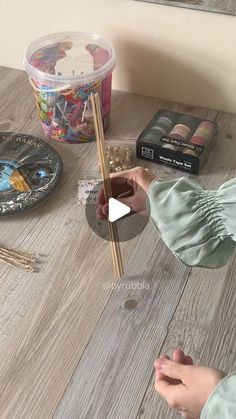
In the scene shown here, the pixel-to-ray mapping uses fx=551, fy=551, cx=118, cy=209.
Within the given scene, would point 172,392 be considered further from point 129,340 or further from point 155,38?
point 155,38

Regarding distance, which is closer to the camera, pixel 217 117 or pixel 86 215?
pixel 86 215

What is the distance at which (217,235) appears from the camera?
25.5 inches

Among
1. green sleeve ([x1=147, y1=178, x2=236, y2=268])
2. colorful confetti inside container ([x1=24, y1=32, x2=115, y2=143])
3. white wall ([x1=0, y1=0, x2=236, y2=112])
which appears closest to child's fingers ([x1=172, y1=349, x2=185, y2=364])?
green sleeve ([x1=147, y1=178, x2=236, y2=268])

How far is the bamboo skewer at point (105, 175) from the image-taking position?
2.31ft

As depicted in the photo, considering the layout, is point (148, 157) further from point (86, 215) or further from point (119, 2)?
point (119, 2)

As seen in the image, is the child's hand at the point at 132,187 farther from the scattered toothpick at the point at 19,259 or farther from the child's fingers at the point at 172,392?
the child's fingers at the point at 172,392

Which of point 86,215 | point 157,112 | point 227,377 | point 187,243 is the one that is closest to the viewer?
point 227,377

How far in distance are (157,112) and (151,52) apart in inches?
5.0

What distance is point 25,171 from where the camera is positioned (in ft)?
2.85

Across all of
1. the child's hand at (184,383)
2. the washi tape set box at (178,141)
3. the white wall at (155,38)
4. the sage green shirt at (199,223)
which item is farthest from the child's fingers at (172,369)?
the white wall at (155,38)

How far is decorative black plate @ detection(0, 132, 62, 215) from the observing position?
0.82m

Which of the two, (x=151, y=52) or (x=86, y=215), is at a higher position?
(x=151, y=52)

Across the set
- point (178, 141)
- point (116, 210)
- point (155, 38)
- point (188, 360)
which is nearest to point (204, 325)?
point (188, 360)

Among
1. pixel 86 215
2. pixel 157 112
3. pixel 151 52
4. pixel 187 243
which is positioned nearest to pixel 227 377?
pixel 187 243
